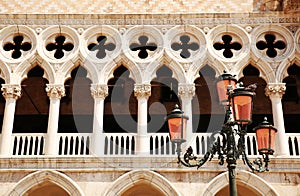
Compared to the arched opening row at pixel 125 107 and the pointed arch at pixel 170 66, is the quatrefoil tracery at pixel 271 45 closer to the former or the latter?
the arched opening row at pixel 125 107

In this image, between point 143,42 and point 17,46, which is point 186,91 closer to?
point 143,42

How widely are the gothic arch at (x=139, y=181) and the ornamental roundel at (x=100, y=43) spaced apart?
2571 millimetres

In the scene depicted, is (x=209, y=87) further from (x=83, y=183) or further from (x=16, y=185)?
(x=16, y=185)

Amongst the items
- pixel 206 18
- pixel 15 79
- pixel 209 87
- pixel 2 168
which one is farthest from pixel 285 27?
pixel 2 168

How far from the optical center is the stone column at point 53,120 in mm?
9367

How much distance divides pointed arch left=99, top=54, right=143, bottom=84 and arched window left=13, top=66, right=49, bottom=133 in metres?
2.61

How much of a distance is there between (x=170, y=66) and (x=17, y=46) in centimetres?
337

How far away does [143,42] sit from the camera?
10.5 metres

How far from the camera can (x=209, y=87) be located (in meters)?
11.7

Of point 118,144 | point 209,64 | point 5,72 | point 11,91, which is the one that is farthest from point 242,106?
point 5,72

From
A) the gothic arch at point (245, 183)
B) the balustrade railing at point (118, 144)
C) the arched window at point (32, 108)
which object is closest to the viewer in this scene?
the gothic arch at point (245, 183)

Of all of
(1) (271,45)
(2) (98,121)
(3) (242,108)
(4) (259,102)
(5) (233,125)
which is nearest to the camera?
(3) (242,108)

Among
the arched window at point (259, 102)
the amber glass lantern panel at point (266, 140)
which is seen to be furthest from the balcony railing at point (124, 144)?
the amber glass lantern panel at point (266, 140)

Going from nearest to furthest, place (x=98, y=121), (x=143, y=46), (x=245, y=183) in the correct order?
(x=245, y=183)
(x=98, y=121)
(x=143, y=46)
